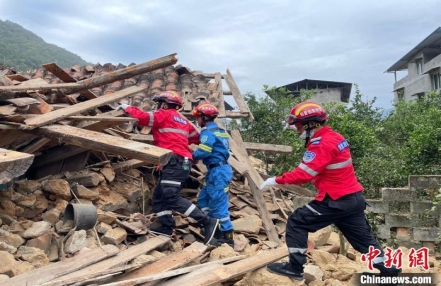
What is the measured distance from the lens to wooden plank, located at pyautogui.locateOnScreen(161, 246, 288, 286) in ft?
11.4

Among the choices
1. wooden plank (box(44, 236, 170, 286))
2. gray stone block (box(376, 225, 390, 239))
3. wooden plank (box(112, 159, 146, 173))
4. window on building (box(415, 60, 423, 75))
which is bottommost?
gray stone block (box(376, 225, 390, 239))

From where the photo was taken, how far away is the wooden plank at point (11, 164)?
2988mm

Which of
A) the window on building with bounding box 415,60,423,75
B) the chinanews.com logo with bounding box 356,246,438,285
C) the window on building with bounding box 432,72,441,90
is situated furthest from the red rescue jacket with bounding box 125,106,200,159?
the window on building with bounding box 415,60,423,75

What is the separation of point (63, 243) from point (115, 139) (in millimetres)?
1162

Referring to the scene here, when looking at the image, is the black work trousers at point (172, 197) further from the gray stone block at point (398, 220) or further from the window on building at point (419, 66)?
the window on building at point (419, 66)

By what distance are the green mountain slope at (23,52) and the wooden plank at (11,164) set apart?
41.1 meters

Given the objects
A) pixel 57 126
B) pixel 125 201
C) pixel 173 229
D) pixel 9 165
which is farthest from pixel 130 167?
pixel 9 165

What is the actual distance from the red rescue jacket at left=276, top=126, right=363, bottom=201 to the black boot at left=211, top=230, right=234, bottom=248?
141cm

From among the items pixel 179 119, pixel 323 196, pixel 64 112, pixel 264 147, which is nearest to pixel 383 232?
pixel 264 147

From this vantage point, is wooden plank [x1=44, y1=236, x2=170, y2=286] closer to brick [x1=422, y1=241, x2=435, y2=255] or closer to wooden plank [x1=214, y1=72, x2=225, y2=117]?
wooden plank [x1=214, y1=72, x2=225, y2=117]

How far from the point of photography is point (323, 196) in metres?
4.03

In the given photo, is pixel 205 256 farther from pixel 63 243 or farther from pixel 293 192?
pixel 293 192

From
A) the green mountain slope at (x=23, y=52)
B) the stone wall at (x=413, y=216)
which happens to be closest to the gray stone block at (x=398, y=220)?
the stone wall at (x=413, y=216)

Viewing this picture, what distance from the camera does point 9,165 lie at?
3014 millimetres
